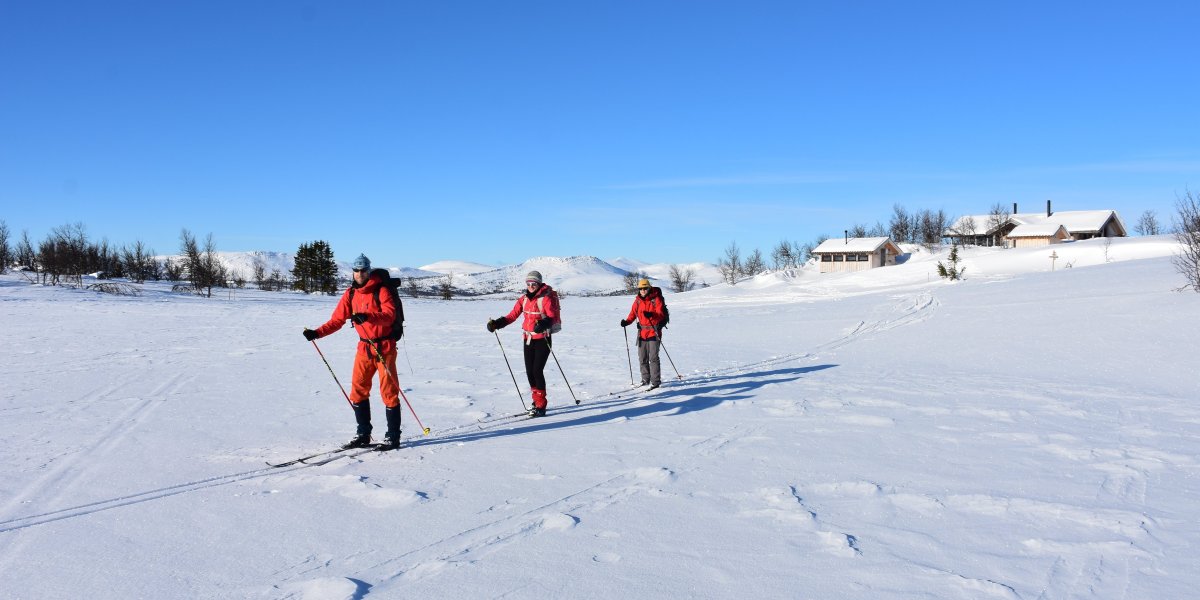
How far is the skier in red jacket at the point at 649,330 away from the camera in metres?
10.8

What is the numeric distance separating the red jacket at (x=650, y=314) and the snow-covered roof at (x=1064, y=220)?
73.4m

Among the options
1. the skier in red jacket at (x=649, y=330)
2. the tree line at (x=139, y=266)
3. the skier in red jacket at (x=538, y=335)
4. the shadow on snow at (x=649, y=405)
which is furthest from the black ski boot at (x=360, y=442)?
the tree line at (x=139, y=266)

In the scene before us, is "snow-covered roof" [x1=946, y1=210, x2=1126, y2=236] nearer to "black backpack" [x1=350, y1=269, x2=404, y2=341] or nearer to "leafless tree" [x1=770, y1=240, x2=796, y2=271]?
"leafless tree" [x1=770, y1=240, x2=796, y2=271]

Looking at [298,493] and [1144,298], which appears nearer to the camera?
[298,493]

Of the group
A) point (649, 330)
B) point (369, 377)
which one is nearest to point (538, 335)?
point (369, 377)

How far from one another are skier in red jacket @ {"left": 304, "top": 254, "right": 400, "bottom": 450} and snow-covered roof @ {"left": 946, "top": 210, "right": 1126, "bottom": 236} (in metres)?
78.5

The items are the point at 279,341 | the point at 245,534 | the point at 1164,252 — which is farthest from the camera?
the point at 1164,252

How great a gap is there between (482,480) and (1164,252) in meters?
57.2

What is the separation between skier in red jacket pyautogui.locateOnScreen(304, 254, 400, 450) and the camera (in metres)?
6.83

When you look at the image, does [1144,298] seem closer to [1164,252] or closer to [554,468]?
[554,468]

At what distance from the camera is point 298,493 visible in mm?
5473

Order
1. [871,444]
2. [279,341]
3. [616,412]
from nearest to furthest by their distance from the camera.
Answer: [871,444], [616,412], [279,341]

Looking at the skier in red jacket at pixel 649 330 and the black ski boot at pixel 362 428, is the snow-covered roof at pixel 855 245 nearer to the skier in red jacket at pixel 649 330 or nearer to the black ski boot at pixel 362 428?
the skier in red jacket at pixel 649 330

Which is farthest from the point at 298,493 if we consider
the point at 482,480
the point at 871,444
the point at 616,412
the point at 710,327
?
the point at 710,327
